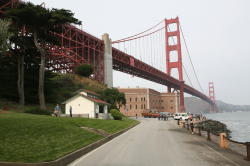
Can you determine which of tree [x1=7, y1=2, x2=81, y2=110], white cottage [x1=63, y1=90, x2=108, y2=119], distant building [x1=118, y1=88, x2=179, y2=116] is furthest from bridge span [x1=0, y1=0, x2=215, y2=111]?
white cottage [x1=63, y1=90, x2=108, y2=119]

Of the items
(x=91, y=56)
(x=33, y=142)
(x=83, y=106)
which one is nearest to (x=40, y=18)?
(x=83, y=106)

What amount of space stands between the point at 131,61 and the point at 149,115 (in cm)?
2126

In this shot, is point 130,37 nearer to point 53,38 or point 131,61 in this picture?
point 131,61

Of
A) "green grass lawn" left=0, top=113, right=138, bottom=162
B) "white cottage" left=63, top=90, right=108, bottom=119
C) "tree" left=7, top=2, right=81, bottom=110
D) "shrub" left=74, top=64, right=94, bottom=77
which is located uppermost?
"tree" left=7, top=2, right=81, bottom=110

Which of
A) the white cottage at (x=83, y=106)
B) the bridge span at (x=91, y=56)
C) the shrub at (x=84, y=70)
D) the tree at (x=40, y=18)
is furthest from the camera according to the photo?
the bridge span at (x=91, y=56)

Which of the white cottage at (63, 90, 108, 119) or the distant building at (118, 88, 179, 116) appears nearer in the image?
the white cottage at (63, 90, 108, 119)

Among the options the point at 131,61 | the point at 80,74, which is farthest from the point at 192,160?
the point at 131,61

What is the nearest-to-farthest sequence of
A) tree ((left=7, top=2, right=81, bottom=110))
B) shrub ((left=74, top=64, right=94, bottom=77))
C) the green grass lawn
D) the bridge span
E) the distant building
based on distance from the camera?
the green grass lawn
tree ((left=7, top=2, right=81, bottom=110))
shrub ((left=74, top=64, right=94, bottom=77))
the bridge span
the distant building

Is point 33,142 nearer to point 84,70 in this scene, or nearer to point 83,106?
point 83,106

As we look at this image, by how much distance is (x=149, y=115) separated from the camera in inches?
2938

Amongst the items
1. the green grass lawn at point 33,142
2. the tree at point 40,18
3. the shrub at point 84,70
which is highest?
the tree at point 40,18

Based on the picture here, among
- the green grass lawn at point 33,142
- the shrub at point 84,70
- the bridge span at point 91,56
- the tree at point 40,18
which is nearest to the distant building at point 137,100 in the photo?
the bridge span at point 91,56

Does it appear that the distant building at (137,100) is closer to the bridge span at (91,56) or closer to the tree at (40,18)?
the bridge span at (91,56)

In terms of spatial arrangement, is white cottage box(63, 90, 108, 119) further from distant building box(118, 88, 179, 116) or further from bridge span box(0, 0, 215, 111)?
distant building box(118, 88, 179, 116)
